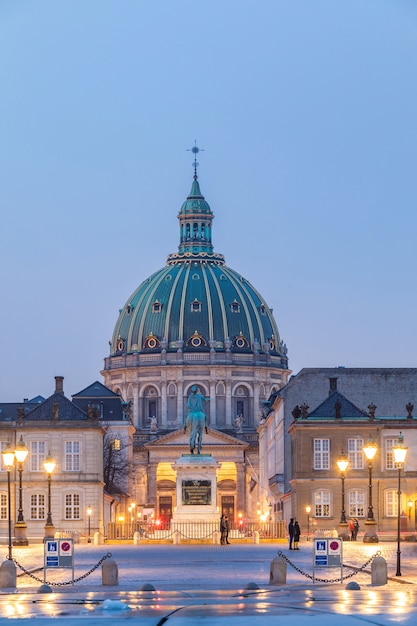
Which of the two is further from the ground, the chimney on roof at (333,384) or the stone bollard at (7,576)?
the chimney on roof at (333,384)

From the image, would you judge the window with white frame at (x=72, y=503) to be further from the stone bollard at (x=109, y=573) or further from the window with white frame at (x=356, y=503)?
the stone bollard at (x=109, y=573)

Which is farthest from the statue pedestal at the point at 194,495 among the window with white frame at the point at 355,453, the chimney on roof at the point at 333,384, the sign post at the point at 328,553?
the sign post at the point at 328,553

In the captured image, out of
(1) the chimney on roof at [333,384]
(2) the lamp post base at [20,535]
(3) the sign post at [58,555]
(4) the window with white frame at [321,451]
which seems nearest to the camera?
(3) the sign post at [58,555]

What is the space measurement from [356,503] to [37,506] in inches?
701

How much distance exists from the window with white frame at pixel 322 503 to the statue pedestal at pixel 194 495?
11865mm

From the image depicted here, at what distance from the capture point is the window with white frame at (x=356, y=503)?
3684 inches

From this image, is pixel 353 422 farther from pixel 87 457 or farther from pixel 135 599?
pixel 135 599

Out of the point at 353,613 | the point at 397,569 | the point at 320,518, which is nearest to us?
the point at 353,613

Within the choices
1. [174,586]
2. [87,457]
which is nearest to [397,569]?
[174,586]

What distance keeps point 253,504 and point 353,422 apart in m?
106

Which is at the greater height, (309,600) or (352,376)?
(352,376)

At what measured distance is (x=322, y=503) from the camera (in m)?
93.6

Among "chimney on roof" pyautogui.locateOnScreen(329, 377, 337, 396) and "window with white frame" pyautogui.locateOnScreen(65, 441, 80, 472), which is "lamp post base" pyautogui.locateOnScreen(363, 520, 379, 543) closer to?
"window with white frame" pyautogui.locateOnScreen(65, 441, 80, 472)

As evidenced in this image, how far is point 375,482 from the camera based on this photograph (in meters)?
95.2
